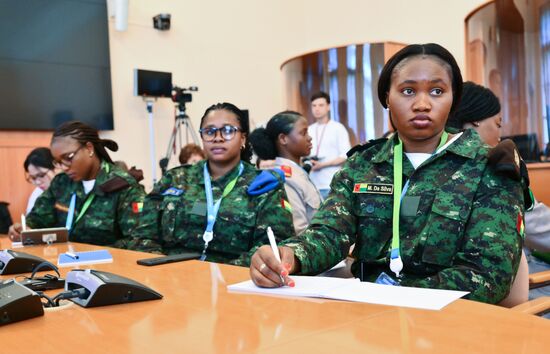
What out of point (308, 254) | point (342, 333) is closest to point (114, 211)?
point (308, 254)

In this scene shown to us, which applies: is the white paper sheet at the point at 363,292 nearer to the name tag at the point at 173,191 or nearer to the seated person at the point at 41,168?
the name tag at the point at 173,191

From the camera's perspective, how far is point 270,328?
3.34 feet

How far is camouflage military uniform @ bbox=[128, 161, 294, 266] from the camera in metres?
2.45

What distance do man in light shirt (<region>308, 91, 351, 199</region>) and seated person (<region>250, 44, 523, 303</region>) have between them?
362 centimetres

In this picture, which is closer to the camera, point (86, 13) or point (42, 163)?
point (42, 163)

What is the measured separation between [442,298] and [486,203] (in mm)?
477

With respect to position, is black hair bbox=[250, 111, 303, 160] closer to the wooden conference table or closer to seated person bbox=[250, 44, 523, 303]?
seated person bbox=[250, 44, 523, 303]

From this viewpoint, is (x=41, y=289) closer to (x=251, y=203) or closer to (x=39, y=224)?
(x=251, y=203)

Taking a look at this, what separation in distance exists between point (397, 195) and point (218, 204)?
1045 mm

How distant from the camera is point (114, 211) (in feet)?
10.0

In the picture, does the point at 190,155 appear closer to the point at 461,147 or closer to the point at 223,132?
the point at 223,132

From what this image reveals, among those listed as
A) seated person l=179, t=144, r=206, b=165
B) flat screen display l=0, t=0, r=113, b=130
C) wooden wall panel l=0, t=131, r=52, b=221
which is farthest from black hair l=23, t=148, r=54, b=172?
flat screen display l=0, t=0, r=113, b=130

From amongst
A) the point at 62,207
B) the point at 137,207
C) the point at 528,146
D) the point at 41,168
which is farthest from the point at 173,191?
the point at 528,146

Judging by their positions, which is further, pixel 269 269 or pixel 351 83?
pixel 351 83
